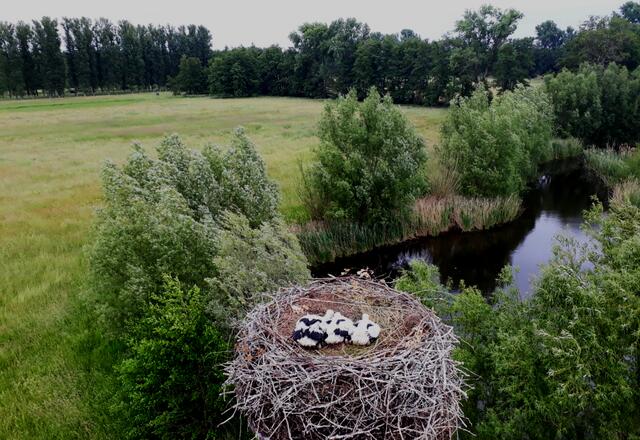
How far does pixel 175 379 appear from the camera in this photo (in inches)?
266

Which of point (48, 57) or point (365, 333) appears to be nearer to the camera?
point (365, 333)

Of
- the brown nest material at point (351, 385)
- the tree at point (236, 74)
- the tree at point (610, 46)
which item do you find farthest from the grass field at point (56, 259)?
the tree at point (236, 74)

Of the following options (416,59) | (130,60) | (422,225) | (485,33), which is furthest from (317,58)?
(422,225)

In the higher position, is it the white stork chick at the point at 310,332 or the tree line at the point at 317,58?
the tree line at the point at 317,58

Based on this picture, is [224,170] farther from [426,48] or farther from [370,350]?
[426,48]

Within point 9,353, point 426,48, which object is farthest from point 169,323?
point 426,48

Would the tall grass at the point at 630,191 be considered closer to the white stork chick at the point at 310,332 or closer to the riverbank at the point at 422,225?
the riverbank at the point at 422,225

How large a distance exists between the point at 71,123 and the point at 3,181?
26.4 meters

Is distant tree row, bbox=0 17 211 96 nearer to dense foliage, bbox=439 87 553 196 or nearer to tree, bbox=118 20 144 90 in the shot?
tree, bbox=118 20 144 90

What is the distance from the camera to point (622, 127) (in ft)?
108

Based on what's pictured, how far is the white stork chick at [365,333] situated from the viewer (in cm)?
557

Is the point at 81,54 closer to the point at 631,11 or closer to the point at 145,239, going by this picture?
the point at 145,239

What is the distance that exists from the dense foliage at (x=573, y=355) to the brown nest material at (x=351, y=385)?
5.05 feet

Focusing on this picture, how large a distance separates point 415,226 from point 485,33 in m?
49.4
